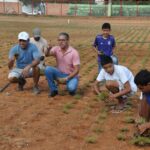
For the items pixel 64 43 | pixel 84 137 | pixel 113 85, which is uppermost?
pixel 64 43

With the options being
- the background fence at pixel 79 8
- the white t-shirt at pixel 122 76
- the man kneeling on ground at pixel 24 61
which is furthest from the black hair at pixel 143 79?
the background fence at pixel 79 8

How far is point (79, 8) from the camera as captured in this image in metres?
63.7

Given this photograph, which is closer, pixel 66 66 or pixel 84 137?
pixel 84 137

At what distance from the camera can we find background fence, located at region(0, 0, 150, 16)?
202 ft

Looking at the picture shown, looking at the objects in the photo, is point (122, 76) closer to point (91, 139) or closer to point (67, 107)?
point (67, 107)

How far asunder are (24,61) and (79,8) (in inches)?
2172

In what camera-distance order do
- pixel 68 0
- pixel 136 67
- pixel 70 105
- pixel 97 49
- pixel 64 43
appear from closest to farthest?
pixel 70 105 < pixel 64 43 < pixel 97 49 < pixel 136 67 < pixel 68 0

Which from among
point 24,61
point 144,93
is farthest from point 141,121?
point 24,61

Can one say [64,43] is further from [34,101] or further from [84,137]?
[84,137]

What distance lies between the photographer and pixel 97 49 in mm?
10758

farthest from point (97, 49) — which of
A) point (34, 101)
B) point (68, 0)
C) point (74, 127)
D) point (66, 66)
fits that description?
point (68, 0)

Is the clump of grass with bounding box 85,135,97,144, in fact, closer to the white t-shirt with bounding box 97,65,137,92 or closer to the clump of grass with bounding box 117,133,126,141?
the clump of grass with bounding box 117,133,126,141

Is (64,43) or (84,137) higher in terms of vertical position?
(64,43)

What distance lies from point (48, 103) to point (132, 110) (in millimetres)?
1525
